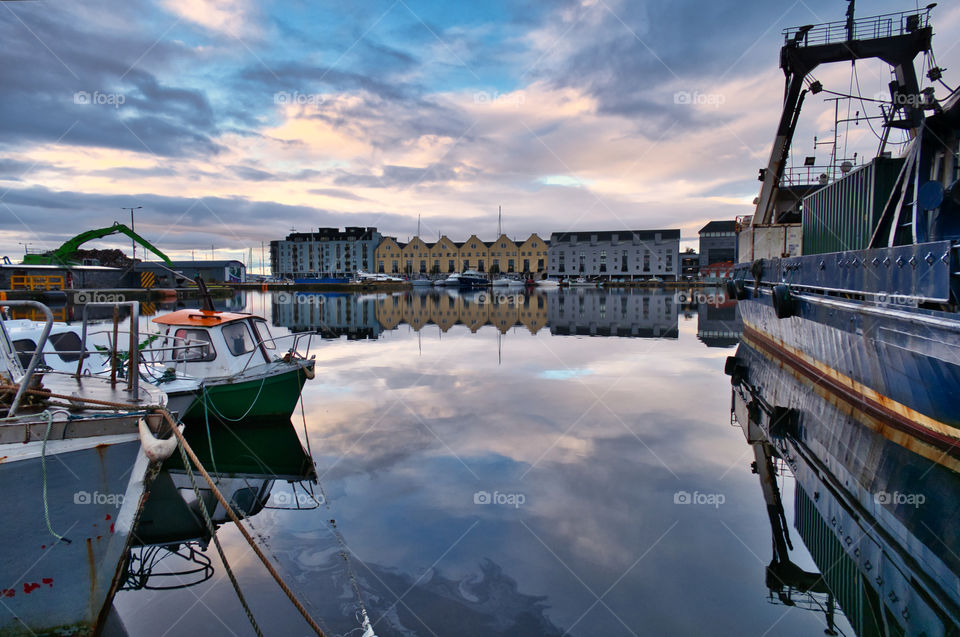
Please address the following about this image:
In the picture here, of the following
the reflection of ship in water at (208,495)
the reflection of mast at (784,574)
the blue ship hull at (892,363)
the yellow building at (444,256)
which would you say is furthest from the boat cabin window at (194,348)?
the yellow building at (444,256)

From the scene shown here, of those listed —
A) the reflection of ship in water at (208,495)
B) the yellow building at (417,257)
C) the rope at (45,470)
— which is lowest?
the reflection of ship in water at (208,495)

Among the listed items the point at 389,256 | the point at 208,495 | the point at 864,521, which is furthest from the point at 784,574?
the point at 389,256

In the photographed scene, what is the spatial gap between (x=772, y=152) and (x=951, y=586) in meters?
27.0

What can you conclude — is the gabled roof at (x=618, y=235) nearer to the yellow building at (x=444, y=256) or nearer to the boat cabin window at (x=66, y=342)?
the yellow building at (x=444, y=256)

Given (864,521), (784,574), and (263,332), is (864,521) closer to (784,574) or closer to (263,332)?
(784,574)

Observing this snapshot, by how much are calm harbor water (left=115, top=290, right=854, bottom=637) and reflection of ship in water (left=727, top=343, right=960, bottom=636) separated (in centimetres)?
30

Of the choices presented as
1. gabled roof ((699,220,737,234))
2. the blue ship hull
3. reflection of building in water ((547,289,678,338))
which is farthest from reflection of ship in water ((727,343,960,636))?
gabled roof ((699,220,737,234))

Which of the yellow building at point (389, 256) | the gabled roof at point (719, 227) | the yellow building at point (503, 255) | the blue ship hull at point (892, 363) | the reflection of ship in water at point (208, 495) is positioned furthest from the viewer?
the yellow building at point (389, 256)

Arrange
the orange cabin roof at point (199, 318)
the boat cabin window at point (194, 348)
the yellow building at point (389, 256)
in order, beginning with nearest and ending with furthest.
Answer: the boat cabin window at point (194, 348) → the orange cabin roof at point (199, 318) → the yellow building at point (389, 256)

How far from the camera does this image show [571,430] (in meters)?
11.6

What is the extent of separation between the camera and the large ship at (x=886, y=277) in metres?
9.43

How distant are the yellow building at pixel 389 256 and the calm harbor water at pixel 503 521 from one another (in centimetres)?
11424

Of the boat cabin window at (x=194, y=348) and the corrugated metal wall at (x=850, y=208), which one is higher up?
the corrugated metal wall at (x=850, y=208)

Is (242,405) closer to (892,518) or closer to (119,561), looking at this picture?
(119,561)
